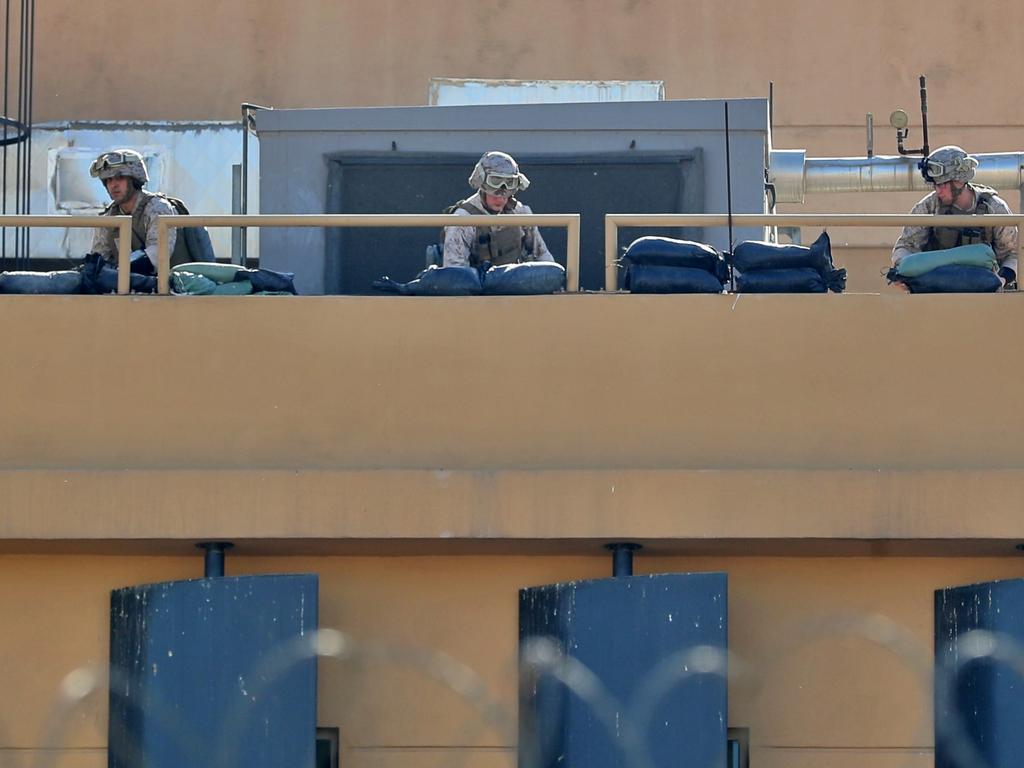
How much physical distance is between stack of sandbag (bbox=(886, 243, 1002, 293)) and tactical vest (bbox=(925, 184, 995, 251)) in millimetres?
587

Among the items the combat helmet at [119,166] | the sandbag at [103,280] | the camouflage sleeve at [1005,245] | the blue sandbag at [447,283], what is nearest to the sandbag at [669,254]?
the blue sandbag at [447,283]

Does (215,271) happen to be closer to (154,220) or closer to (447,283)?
(154,220)

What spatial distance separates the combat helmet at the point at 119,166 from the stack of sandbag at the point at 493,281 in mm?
1539

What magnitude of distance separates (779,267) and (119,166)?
10.9 feet

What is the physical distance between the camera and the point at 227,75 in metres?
17.0

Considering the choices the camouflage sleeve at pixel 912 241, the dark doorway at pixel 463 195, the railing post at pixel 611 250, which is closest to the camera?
the railing post at pixel 611 250

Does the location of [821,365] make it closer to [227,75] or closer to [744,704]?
[744,704]

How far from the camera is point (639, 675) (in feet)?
30.9

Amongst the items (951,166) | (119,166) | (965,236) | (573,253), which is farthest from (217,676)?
(951,166)

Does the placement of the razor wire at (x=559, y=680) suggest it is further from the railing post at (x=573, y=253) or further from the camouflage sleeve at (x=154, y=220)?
the camouflage sleeve at (x=154, y=220)

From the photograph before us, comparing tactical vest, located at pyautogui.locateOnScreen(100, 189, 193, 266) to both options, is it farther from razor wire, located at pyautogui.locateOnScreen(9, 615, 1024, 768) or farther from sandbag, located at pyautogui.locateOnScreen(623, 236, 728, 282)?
sandbag, located at pyautogui.locateOnScreen(623, 236, 728, 282)

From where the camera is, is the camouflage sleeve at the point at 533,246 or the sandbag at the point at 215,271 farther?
the camouflage sleeve at the point at 533,246

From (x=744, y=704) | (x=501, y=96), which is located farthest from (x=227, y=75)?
(x=744, y=704)

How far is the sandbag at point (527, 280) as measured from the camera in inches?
394
